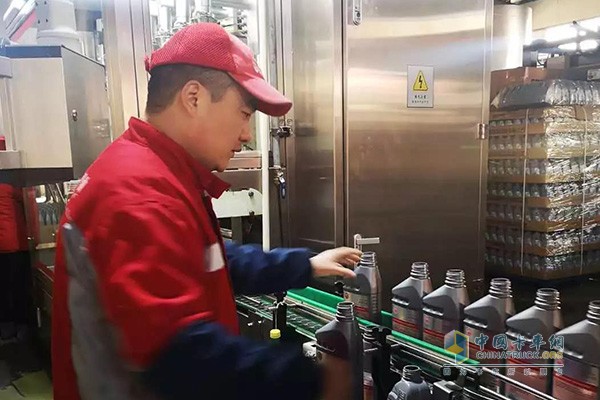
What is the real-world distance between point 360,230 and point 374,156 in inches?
15.1

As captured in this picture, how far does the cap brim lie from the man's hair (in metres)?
0.02

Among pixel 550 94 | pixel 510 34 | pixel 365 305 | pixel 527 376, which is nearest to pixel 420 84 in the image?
pixel 365 305

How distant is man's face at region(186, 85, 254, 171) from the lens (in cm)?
106

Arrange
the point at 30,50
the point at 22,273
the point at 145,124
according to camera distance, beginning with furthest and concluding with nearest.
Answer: the point at 22,273 < the point at 30,50 < the point at 145,124

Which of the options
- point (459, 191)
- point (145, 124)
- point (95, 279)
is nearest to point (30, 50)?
point (145, 124)

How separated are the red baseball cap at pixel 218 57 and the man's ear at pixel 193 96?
0.04 meters

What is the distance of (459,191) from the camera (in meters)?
2.94

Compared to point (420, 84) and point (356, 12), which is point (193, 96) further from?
point (420, 84)

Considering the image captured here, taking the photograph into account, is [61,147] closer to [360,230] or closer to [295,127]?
[295,127]

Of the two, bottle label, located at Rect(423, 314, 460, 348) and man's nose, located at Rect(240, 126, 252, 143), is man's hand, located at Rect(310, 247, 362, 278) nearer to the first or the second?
bottle label, located at Rect(423, 314, 460, 348)

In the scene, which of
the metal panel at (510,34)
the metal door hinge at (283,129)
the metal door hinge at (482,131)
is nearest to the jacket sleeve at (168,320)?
the metal door hinge at (283,129)

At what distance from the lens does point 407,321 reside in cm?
161

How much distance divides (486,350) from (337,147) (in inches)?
55.4

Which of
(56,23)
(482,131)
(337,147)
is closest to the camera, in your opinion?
(56,23)
